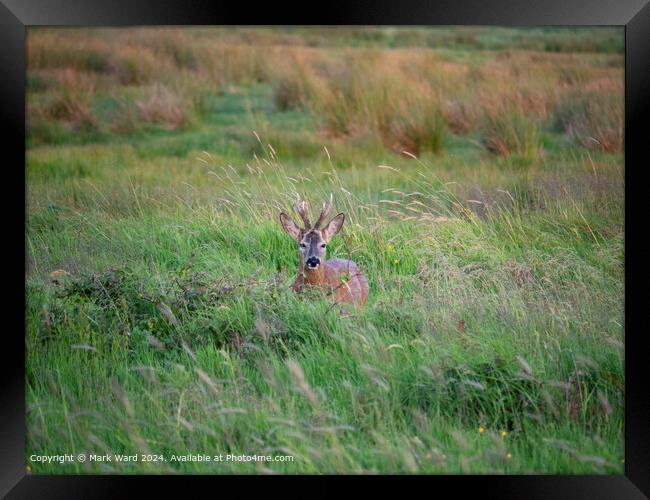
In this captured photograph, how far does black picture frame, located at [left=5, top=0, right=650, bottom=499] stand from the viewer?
15.8ft

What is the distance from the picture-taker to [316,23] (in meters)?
4.87

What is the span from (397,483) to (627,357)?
1.50m

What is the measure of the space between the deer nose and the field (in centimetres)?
23

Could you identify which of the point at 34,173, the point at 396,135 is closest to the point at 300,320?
the point at 34,173

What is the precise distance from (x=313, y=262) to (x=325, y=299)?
41 cm

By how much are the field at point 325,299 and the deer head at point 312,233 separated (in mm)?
250

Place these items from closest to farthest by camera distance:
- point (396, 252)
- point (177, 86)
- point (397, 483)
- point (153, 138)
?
point (397, 483), point (396, 252), point (153, 138), point (177, 86)

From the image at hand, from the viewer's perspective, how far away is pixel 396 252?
6.59m

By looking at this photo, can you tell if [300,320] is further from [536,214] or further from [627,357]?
[536,214]

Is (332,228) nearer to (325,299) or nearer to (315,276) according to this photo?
(315,276)

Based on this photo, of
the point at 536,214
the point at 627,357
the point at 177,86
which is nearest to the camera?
the point at 627,357

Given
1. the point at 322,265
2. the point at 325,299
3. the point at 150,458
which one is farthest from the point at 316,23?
the point at 150,458

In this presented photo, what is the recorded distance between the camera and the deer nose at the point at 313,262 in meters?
6.19

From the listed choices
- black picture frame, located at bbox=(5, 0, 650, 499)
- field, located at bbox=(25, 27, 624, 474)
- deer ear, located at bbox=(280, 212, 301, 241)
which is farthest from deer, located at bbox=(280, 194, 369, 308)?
black picture frame, located at bbox=(5, 0, 650, 499)
